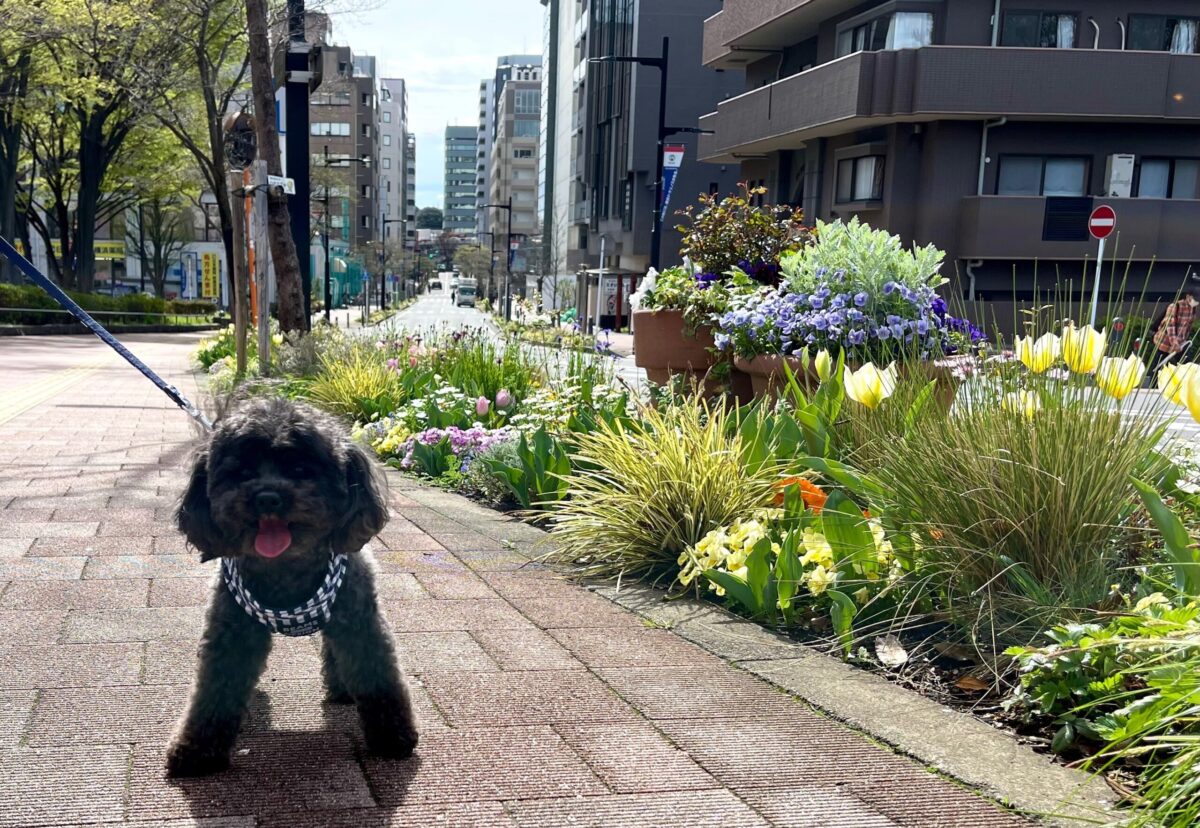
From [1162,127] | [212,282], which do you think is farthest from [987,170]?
[212,282]

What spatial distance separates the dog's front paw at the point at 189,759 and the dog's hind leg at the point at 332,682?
0.45m

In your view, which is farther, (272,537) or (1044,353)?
(1044,353)

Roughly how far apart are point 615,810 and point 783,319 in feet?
13.9

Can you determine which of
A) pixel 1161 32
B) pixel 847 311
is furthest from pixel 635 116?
pixel 847 311

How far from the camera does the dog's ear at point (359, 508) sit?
2670mm

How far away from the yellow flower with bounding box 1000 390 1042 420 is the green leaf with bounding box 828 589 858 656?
2.97 ft

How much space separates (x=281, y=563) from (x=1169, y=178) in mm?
27498

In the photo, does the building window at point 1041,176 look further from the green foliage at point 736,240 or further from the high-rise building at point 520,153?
the high-rise building at point 520,153

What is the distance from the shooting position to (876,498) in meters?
3.89

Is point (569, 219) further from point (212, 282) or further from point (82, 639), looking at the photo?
point (82, 639)

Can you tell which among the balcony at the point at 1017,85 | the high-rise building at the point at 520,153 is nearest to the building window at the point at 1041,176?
the balcony at the point at 1017,85

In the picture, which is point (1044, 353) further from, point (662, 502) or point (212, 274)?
point (212, 274)

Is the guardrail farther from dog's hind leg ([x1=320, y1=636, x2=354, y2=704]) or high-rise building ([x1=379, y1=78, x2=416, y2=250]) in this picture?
high-rise building ([x1=379, y1=78, x2=416, y2=250])

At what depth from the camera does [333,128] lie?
104m
